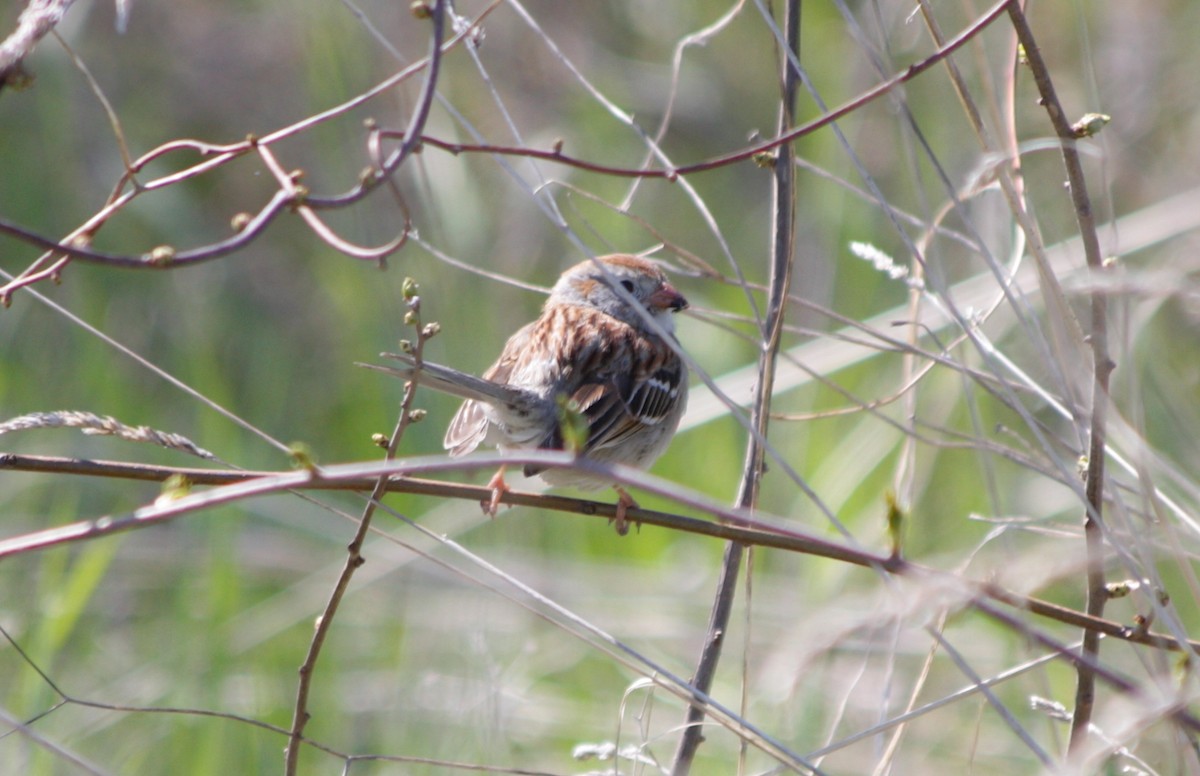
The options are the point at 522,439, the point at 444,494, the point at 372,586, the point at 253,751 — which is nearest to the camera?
the point at 444,494

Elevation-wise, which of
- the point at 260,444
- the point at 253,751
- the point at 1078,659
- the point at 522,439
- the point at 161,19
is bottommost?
the point at 253,751

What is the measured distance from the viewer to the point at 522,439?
273 centimetres

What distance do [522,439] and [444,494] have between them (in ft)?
3.68

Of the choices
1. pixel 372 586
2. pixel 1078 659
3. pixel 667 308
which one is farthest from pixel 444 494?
pixel 372 586

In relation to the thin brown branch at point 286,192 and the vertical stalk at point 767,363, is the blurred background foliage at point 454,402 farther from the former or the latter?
the thin brown branch at point 286,192

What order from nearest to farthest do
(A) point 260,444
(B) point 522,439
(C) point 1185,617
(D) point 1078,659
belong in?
1. (D) point 1078,659
2. (B) point 522,439
3. (C) point 1185,617
4. (A) point 260,444

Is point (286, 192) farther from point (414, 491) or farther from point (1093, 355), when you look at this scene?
point (1093, 355)

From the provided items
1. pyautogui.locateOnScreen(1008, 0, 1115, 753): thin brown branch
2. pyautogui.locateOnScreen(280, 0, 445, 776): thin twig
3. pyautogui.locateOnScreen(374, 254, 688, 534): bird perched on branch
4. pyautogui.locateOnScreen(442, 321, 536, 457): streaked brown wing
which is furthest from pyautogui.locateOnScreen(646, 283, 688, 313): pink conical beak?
pyautogui.locateOnScreen(280, 0, 445, 776): thin twig

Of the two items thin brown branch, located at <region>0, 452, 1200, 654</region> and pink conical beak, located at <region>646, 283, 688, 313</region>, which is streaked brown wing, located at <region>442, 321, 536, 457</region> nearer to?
pink conical beak, located at <region>646, 283, 688, 313</region>

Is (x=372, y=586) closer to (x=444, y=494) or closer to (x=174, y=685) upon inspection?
(x=174, y=685)

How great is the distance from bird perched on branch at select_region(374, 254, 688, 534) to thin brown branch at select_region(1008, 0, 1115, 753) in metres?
1.01

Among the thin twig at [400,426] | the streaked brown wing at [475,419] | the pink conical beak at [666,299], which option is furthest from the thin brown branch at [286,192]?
the pink conical beak at [666,299]

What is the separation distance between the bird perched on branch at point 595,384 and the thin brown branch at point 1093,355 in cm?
101

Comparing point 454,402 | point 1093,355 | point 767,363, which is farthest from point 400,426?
point 454,402
